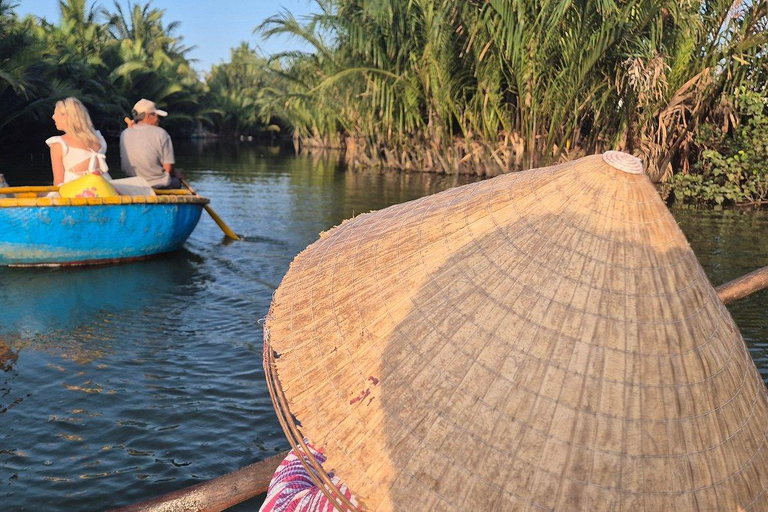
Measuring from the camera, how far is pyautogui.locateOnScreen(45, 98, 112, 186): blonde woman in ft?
19.9

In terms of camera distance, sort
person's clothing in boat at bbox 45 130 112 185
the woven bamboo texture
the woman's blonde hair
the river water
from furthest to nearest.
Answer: person's clothing in boat at bbox 45 130 112 185, the woman's blonde hair, the river water, the woven bamboo texture

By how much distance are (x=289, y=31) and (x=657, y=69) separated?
10.5 meters

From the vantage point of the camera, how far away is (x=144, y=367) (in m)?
4.30

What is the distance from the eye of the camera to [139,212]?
252 inches

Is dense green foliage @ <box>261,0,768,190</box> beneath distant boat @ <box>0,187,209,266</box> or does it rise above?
above

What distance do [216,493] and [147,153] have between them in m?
5.90

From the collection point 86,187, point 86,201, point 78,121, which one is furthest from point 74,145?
point 86,201

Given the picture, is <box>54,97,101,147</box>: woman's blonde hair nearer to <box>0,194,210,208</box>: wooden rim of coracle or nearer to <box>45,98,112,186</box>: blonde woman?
<box>45,98,112,186</box>: blonde woman

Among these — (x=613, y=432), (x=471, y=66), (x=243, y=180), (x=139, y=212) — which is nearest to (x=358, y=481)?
(x=613, y=432)

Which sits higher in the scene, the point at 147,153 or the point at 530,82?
the point at 530,82

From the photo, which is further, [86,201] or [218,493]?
[86,201]

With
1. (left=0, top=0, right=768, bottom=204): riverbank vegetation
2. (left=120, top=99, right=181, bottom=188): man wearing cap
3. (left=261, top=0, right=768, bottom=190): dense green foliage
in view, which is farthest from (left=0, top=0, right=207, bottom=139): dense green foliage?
(left=120, top=99, right=181, bottom=188): man wearing cap

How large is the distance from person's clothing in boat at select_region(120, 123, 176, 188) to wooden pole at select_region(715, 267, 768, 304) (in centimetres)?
558

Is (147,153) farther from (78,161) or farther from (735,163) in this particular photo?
(735,163)
